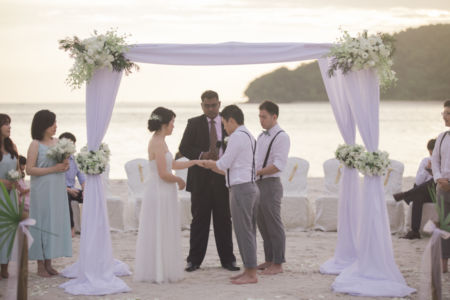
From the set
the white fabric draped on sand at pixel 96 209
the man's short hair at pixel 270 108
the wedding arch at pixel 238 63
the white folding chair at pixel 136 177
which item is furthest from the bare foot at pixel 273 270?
the white folding chair at pixel 136 177

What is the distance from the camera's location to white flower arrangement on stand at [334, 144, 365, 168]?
666 cm

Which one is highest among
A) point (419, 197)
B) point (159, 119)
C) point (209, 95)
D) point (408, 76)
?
point (408, 76)

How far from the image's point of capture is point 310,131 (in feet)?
138

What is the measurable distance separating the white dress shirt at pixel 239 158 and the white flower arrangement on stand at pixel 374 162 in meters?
1.20

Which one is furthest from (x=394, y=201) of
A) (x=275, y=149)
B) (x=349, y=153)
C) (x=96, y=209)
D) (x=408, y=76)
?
(x=408, y=76)

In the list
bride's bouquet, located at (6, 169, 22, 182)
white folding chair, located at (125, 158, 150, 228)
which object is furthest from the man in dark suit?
white folding chair, located at (125, 158, 150, 228)

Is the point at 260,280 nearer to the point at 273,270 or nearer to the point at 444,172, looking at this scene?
the point at 273,270

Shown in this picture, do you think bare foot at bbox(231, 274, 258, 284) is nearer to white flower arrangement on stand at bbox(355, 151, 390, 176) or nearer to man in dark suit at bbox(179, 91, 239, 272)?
man in dark suit at bbox(179, 91, 239, 272)

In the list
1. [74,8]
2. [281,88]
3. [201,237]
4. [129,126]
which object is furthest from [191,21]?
[201,237]

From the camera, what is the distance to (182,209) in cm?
1009

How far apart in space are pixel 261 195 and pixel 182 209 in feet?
11.1

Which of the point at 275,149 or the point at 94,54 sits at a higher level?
the point at 94,54

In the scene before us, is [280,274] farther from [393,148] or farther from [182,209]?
[393,148]

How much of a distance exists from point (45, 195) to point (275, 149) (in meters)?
2.64
